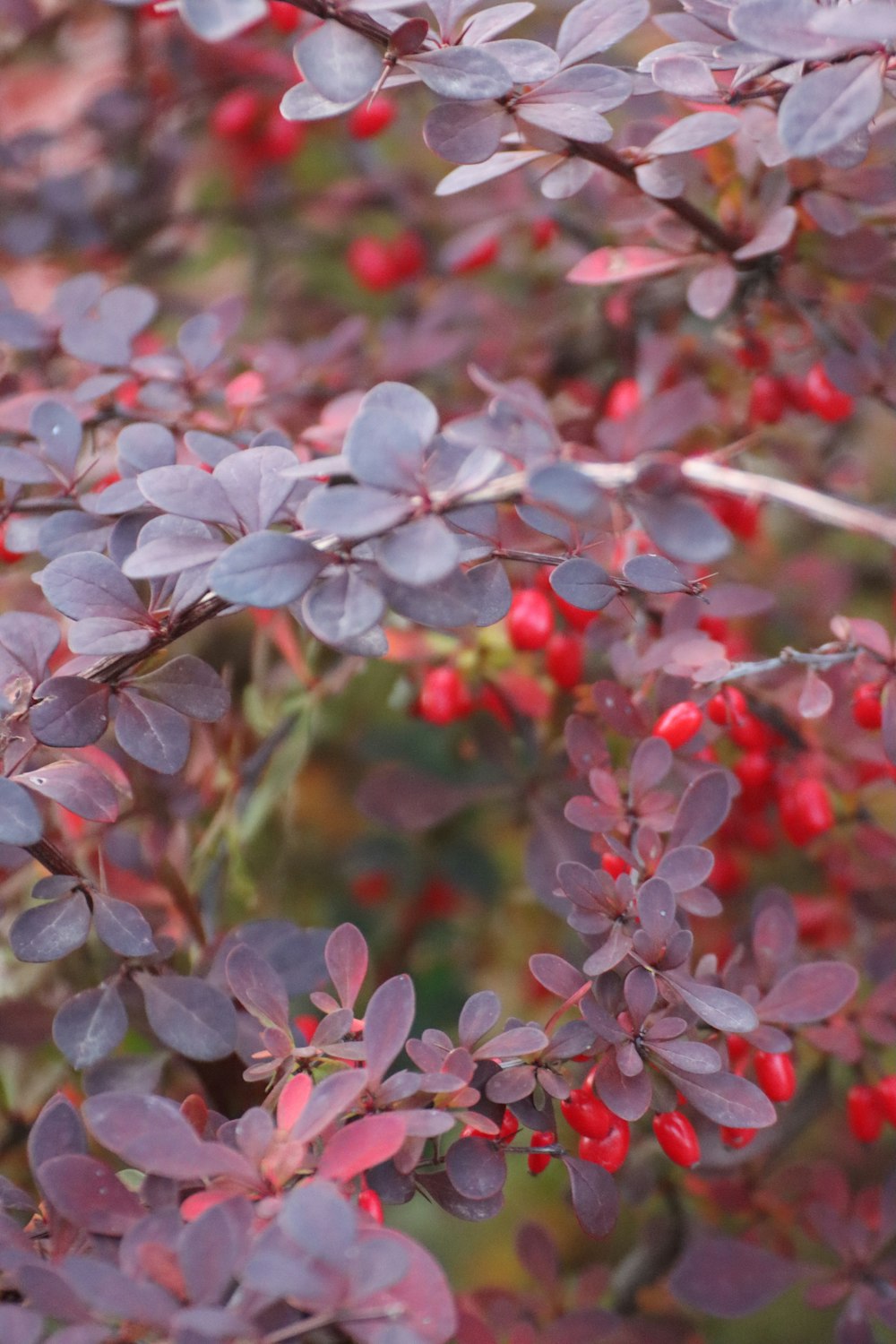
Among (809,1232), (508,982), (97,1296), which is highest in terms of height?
(97,1296)

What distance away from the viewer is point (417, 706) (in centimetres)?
96

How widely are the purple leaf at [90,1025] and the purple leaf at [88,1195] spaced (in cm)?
11

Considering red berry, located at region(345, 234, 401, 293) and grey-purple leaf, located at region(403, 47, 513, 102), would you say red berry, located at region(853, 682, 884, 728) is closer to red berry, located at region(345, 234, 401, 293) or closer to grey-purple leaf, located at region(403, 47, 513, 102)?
grey-purple leaf, located at region(403, 47, 513, 102)

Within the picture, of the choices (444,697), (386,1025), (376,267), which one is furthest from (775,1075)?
(376,267)

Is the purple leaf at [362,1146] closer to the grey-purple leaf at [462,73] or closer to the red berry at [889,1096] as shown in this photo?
the red berry at [889,1096]

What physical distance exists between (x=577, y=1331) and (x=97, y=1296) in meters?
0.41

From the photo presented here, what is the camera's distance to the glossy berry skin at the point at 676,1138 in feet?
1.97

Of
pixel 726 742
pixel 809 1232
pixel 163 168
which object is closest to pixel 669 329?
pixel 726 742

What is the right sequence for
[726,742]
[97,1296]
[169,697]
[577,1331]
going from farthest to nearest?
1. [726,742]
2. [577,1331]
3. [169,697]
4. [97,1296]

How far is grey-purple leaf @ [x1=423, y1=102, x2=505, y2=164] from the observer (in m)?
0.63

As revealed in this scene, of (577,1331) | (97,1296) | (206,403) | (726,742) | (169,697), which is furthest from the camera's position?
(726,742)

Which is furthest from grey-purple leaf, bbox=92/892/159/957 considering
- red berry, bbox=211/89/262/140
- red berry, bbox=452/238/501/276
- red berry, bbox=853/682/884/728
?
red berry, bbox=211/89/262/140

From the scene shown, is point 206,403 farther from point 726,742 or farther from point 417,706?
point 726,742

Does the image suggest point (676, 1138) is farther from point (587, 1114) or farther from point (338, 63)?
point (338, 63)
